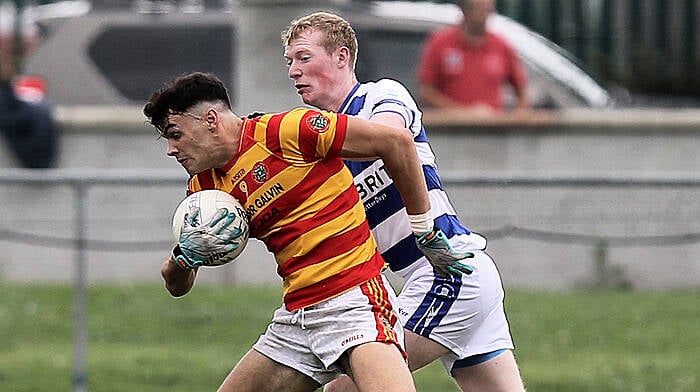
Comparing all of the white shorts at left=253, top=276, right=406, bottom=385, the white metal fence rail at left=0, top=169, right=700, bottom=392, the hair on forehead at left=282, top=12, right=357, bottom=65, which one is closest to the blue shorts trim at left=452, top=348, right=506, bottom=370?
the white shorts at left=253, top=276, right=406, bottom=385

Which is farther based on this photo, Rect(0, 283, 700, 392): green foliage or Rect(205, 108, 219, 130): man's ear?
Rect(0, 283, 700, 392): green foliage

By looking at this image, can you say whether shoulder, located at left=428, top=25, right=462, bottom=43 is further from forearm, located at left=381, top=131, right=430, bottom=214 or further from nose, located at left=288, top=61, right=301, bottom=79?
forearm, located at left=381, top=131, right=430, bottom=214

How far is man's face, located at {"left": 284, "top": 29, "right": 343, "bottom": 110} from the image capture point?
636cm

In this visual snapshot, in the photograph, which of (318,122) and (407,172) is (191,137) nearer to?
(318,122)

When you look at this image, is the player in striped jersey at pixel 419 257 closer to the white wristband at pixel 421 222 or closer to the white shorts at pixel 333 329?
the white wristband at pixel 421 222

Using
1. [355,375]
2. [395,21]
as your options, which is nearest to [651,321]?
[395,21]

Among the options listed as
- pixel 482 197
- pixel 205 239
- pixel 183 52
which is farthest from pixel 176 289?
pixel 183 52

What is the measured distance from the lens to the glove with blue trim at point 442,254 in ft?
20.6

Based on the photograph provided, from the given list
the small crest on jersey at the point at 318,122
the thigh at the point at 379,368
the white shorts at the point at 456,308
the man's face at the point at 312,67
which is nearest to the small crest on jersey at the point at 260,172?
the small crest on jersey at the point at 318,122

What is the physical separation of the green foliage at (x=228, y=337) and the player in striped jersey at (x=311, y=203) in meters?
3.98

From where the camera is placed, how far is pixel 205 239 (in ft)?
20.2

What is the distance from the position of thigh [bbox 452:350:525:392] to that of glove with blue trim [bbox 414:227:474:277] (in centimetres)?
45

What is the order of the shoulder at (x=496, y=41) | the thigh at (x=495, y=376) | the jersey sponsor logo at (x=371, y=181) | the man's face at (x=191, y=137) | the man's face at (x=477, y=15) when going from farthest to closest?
the shoulder at (x=496, y=41), the man's face at (x=477, y=15), the thigh at (x=495, y=376), the jersey sponsor logo at (x=371, y=181), the man's face at (x=191, y=137)

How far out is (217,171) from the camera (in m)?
6.27
